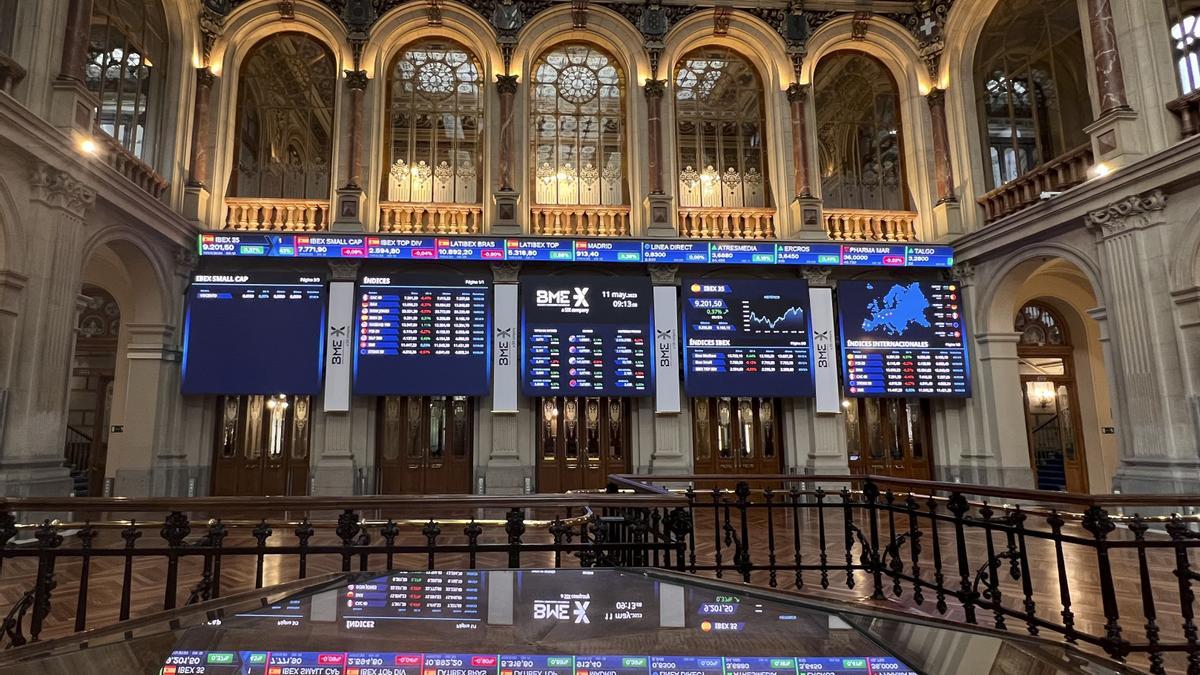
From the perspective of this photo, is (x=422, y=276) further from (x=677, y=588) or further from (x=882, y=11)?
(x=882, y=11)

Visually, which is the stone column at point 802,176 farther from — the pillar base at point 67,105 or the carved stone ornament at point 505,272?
the pillar base at point 67,105

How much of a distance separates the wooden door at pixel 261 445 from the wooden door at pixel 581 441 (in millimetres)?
4095

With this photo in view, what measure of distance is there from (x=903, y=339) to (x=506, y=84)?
27.7 feet

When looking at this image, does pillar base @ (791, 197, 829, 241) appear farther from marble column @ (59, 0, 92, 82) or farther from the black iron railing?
marble column @ (59, 0, 92, 82)

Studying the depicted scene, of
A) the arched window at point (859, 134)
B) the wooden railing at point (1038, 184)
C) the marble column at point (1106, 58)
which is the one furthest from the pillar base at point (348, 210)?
the marble column at point (1106, 58)

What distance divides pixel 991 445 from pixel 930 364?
167cm

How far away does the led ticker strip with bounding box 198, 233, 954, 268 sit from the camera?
1006 centimetres

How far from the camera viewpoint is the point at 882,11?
1181cm

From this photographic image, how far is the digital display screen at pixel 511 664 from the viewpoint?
1.33 metres

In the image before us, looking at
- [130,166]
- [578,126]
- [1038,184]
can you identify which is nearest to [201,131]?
[130,166]

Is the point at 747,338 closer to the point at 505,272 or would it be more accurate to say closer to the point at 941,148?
the point at 505,272

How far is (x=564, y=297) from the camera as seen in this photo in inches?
416

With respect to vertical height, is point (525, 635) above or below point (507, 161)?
below

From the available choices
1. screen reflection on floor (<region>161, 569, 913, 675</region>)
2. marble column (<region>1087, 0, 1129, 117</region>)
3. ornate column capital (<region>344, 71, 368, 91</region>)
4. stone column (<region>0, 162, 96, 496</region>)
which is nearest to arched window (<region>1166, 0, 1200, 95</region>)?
marble column (<region>1087, 0, 1129, 117</region>)
